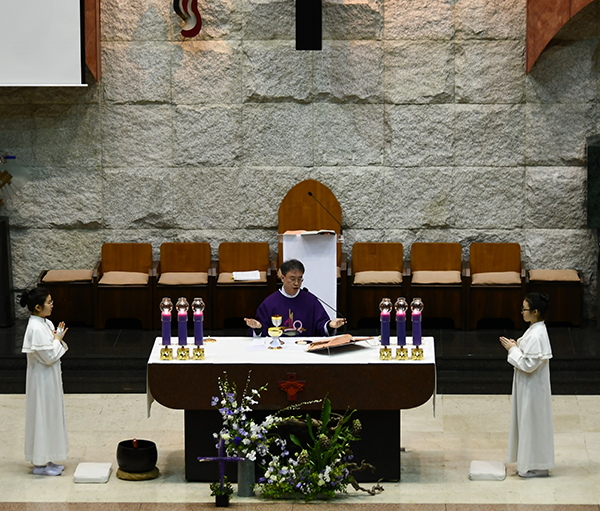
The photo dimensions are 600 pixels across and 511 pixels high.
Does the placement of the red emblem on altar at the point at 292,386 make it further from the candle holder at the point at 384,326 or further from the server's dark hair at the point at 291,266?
the server's dark hair at the point at 291,266

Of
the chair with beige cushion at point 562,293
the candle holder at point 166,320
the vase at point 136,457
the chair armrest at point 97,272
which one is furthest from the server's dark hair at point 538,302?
the chair armrest at point 97,272

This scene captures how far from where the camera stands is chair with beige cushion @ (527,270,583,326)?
1001 centimetres

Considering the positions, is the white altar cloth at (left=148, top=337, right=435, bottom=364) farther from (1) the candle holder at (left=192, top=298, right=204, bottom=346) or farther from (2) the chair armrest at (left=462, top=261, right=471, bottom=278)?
(2) the chair armrest at (left=462, top=261, right=471, bottom=278)

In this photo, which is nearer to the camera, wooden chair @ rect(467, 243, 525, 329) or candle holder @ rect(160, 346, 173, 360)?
candle holder @ rect(160, 346, 173, 360)

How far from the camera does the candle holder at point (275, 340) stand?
6.74m

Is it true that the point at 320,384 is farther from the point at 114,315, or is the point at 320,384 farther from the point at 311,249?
the point at 114,315

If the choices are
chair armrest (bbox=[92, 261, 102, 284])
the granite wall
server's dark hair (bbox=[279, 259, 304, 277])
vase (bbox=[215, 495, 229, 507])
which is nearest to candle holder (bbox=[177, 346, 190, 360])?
vase (bbox=[215, 495, 229, 507])

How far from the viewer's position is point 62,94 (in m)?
10.5

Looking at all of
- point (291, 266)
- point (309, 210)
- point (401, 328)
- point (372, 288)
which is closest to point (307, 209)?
point (309, 210)

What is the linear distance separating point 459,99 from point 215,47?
104 inches

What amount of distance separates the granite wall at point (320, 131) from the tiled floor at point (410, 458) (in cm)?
258

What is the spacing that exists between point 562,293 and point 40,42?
5.80 m

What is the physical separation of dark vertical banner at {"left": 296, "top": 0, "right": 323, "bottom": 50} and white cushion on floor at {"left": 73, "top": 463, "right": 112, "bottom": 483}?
473 centimetres

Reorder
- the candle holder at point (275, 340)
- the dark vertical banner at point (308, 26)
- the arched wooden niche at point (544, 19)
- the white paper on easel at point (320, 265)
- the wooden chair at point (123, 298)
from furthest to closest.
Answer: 1. the wooden chair at point (123, 298)
2. the white paper on easel at point (320, 265)
3. the dark vertical banner at point (308, 26)
4. the arched wooden niche at point (544, 19)
5. the candle holder at point (275, 340)
